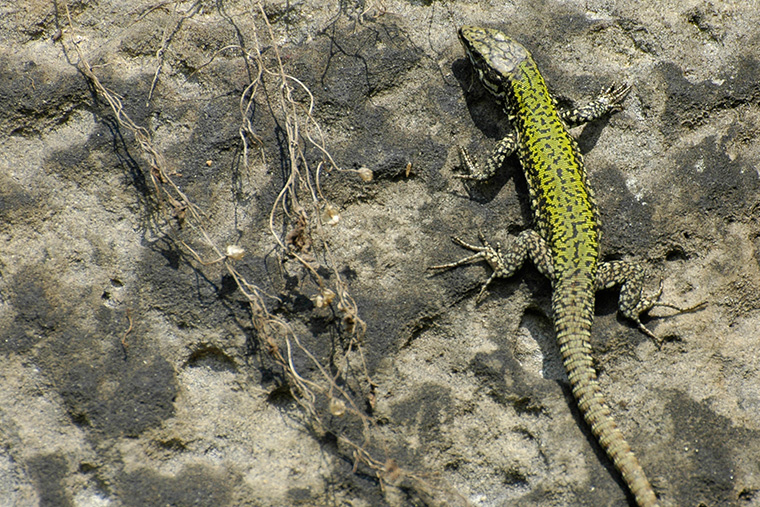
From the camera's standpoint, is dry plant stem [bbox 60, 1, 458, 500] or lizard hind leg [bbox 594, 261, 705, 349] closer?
dry plant stem [bbox 60, 1, 458, 500]

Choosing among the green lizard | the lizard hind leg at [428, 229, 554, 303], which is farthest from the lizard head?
the lizard hind leg at [428, 229, 554, 303]

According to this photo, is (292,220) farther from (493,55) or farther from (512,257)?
(493,55)

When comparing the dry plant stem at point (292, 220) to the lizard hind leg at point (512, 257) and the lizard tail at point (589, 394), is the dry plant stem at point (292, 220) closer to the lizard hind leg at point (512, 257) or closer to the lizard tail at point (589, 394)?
the lizard hind leg at point (512, 257)

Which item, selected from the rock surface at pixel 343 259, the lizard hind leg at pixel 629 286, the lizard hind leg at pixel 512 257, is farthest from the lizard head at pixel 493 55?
the lizard hind leg at pixel 629 286

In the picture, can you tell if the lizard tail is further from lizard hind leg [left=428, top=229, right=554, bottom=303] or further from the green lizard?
lizard hind leg [left=428, top=229, right=554, bottom=303]

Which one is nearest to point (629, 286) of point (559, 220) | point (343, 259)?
point (559, 220)

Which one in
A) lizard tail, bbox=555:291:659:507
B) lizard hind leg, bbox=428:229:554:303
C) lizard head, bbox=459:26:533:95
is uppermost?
lizard head, bbox=459:26:533:95
